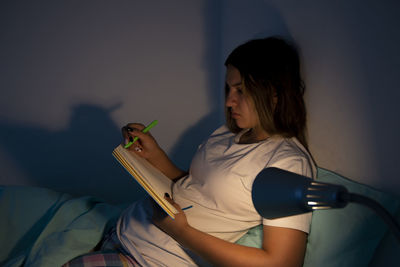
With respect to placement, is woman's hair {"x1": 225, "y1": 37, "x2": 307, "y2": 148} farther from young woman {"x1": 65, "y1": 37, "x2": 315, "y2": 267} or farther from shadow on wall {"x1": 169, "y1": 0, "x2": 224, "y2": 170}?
shadow on wall {"x1": 169, "y1": 0, "x2": 224, "y2": 170}

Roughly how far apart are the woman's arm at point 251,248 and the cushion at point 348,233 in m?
0.05

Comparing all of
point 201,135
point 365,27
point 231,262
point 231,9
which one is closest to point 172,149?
point 201,135

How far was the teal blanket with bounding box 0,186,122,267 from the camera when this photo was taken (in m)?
0.95

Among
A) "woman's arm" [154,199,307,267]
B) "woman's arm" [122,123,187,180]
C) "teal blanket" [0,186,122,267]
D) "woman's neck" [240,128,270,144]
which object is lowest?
"teal blanket" [0,186,122,267]

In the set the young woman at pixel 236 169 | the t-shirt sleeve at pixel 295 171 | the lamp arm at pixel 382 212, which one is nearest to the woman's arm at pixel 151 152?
the young woman at pixel 236 169

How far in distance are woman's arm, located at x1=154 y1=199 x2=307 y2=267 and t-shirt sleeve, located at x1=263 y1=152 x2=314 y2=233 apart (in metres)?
0.01

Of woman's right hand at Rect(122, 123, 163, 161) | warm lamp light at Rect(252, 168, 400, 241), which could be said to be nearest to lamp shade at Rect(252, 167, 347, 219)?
warm lamp light at Rect(252, 168, 400, 241)

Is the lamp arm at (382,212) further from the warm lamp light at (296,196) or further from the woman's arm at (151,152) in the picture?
the woman's arm at (151,152)

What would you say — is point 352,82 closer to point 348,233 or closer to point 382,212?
point 348,233

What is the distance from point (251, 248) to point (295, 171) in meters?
0.22

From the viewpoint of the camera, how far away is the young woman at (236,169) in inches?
32.9

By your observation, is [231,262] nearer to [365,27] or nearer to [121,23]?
[365,27]

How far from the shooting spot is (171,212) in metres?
0.72

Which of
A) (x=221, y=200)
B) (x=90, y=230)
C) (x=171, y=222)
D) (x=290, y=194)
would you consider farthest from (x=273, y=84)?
(x=90, y=230)
